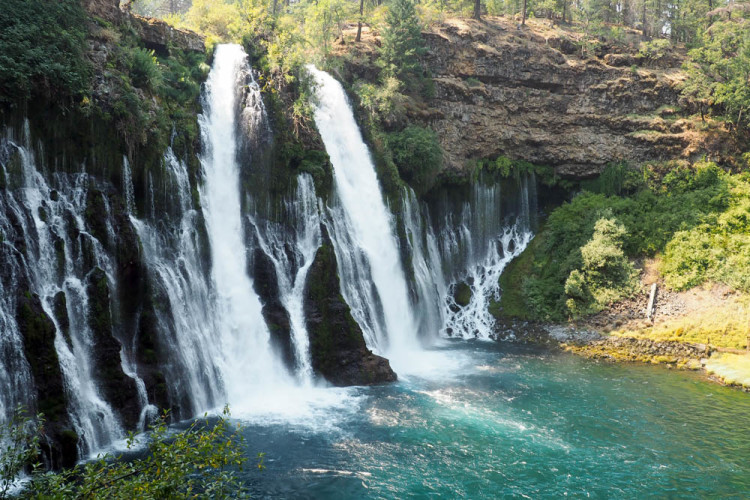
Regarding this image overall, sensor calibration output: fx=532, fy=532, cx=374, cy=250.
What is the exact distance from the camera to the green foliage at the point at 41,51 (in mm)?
14672

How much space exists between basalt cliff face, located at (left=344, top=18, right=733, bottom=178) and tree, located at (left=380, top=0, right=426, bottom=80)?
4.67 ft

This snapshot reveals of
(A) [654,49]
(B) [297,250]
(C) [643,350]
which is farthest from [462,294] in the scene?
(A) [654,49]

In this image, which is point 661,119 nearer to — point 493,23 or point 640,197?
point 640,197

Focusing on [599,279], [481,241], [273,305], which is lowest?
[599,279]

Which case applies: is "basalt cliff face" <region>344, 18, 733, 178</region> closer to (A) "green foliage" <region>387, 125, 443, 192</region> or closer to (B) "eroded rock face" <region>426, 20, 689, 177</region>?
(B) "eroded rock face" <region>426, 20, 689, 177</region>

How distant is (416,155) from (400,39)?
8.12 meters

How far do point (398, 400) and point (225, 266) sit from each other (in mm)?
8105

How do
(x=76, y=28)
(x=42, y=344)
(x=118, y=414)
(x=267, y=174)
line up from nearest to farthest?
(x=42, y=344) < (x=118, y=414) < (x=76, y=28) < (x=267, y=174)

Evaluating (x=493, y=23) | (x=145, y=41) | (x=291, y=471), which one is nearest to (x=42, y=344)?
(x=291, y=471)

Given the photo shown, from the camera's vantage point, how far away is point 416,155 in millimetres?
30094

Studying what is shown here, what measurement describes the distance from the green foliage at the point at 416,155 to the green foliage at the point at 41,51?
16.6 m

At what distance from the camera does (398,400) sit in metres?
18.6

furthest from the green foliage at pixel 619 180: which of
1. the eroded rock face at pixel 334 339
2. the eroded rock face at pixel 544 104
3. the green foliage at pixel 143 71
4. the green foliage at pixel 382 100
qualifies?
the green foliage at pixel 143 71

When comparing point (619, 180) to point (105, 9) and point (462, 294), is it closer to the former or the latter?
point (462, 294)
